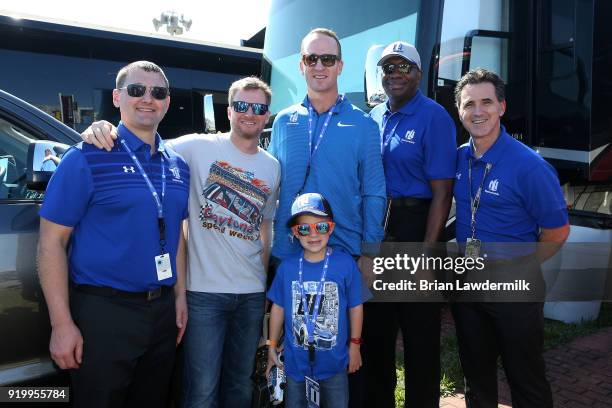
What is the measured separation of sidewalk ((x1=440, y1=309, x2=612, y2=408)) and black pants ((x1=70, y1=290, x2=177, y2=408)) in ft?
6.76

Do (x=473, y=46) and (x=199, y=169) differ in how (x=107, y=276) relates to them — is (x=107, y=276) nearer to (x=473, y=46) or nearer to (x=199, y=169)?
(x=199, y=169)

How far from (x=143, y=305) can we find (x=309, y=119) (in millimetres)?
1106

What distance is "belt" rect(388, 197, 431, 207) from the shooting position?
2547 mm

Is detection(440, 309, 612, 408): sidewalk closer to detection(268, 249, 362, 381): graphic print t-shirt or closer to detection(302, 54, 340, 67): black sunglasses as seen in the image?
detection(268, 249, 362, 381): graphic print t-shirt

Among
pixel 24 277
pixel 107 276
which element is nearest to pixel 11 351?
pixel 24 277

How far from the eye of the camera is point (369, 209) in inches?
92.1

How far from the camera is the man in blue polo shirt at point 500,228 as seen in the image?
227 cm

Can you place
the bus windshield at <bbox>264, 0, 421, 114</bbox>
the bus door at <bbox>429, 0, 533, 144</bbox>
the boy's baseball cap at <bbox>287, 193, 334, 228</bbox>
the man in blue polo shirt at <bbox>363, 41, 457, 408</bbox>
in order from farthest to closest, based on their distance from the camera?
the bus windshield at <bbox>264, 0, 421, 114</bbox>, the bus door at <bbox>429, 0, 533, 144</bbox>, the man in blue polo shirt at <bbox>363, 41, 457, 408</bbox>, the boy's baseball cap at <bbox>287, 193, 334, 228</bbox>

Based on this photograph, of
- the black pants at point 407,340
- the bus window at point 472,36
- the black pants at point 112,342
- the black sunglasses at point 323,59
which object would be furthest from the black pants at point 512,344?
the bus window at point 472,36

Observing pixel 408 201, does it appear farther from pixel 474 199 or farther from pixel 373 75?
pixel 373 75

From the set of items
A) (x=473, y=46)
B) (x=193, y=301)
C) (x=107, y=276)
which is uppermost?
(x=473, y=46)

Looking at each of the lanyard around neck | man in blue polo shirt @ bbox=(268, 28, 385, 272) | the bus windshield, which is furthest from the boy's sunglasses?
the bus windshield

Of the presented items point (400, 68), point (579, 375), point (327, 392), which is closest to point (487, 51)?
point (400, 68)

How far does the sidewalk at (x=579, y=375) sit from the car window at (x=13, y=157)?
2.72m
